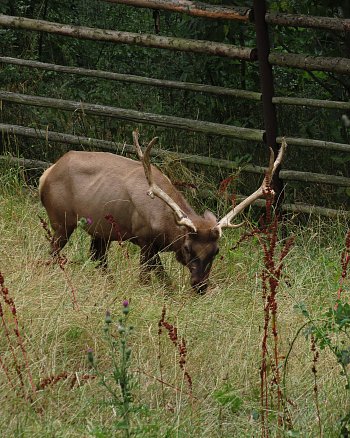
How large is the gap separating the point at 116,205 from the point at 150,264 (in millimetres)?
523

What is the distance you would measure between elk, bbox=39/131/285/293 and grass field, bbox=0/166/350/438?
15 centimetres

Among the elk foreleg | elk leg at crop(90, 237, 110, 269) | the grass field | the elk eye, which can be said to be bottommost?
elk leg at crop(90, 237, 110, 269)

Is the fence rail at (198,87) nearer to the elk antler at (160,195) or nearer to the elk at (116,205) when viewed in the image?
the elk at (116,205)

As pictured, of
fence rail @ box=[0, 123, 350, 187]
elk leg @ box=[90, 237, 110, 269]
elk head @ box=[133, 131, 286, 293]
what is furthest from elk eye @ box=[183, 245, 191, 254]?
fence rail @ box=[0, 123, 350, 187]

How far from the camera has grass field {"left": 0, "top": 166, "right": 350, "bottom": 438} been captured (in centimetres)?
446

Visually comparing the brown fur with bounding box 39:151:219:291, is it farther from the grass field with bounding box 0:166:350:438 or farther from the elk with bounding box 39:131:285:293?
the grass field with bounding box 0:166:350:438

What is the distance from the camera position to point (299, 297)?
6141 mm

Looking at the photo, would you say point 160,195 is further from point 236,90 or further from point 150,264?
point 236,90

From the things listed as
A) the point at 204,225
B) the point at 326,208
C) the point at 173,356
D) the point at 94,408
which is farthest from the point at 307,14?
the point at 94,408

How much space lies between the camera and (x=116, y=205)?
7121mm

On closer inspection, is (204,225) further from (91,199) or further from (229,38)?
(229,38)

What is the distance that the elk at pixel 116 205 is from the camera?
22.5 ft

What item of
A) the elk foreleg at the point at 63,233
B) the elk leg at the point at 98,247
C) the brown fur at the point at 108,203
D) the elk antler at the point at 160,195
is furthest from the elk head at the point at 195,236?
the elk foreleg at the point at 63,233

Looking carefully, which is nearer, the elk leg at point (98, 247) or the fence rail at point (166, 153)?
the elk leg at point (98, 247)
